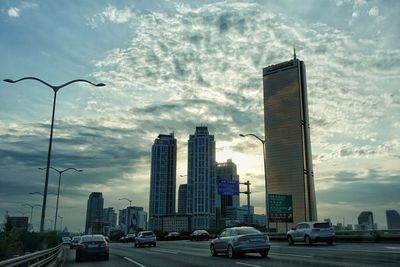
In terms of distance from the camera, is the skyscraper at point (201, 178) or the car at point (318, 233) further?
the skyscraper at point (201, 178)

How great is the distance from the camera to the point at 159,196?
152 metres

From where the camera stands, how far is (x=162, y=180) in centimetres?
15138

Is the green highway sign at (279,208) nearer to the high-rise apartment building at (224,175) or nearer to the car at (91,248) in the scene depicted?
the car at (91,248)

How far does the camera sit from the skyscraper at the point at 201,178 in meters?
133

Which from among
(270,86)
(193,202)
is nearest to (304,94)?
(270,86)

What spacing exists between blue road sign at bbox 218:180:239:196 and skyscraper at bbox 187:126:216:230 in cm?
7121

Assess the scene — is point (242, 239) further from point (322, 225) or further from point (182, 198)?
point (182, 198)

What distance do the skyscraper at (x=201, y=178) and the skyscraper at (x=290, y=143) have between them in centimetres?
1816

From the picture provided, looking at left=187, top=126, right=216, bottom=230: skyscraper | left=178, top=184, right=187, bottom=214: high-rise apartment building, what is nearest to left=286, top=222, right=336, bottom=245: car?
left=187, top=126, right=216, bottom=230: skyscraper

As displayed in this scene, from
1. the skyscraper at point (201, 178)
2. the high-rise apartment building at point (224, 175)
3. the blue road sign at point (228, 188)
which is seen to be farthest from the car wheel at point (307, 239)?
the high-rise apartment building at point (224, 175)

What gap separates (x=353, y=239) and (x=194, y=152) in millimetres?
101950

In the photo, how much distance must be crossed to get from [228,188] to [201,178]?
74.9 m

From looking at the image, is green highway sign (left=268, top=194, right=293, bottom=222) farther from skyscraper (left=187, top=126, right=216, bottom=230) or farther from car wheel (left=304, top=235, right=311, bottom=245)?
skyscraper (left=187, top=126, right=216, bottom=230)

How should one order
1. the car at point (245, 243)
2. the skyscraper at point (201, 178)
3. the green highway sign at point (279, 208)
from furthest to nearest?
the skyscraper at point (201, 178) → the green highway sign at point (279, 208) → the car at point (245, 243)
